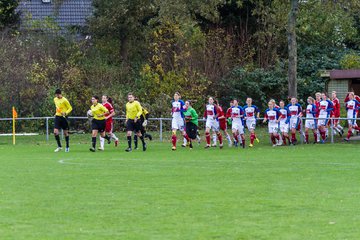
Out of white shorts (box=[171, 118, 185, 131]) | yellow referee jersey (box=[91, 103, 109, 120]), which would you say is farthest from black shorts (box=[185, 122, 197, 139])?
yellow referee jersey (box=[91, 103, 109, 120])

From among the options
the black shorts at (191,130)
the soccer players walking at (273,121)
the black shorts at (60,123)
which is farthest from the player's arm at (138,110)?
the soccer players walking at (273,121)

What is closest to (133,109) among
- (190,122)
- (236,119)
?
(190,122)

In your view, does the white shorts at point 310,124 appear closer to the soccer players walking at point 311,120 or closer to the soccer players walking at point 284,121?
the soccer players walking at point 311,120

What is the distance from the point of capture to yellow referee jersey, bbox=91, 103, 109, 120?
101 feet

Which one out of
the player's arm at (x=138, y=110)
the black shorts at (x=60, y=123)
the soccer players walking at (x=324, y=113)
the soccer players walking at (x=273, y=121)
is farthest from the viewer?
the soccer players walking at (x=324, y=113)

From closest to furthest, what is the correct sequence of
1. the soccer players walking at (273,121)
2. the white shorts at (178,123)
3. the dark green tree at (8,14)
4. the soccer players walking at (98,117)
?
the soccer players walking at (98,117) < the white shorts at (178,123) < the soccer players walking at (273,121) < the dark green tree at (8,14)

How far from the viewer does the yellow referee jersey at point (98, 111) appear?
3088 centimetres

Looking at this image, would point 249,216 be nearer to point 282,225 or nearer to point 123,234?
point 282,225

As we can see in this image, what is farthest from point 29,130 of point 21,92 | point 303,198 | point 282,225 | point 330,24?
point 282,225

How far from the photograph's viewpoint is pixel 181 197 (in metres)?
15.6

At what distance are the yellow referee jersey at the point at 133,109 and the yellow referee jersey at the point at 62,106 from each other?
2008 millimetres

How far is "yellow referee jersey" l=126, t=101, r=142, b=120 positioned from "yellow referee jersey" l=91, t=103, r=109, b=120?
0.75 meters

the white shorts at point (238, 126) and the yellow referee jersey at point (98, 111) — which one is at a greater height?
the yellow referee jersey at point (98, 111)

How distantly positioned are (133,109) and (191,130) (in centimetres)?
286
